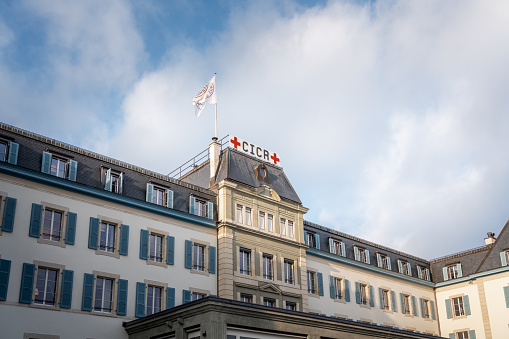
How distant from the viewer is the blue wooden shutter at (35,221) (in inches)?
1303

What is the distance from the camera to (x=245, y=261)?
42969 mm

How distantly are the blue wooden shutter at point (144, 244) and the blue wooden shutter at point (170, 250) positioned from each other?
1626mm

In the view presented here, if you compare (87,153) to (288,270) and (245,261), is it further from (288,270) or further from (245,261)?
(288,270)

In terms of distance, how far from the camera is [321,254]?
50.5 meters

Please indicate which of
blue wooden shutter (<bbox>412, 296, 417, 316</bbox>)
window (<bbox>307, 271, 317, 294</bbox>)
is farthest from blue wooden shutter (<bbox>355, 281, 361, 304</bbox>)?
blue wooden shutter (<bbox>412, 296, 417, 316</bbox>)

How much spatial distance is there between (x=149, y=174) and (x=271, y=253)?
11.6 metres

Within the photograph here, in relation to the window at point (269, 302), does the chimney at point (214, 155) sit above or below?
above

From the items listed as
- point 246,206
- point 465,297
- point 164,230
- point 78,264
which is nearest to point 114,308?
point 78,264

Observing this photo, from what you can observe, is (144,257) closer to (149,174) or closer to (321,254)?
(149,174)

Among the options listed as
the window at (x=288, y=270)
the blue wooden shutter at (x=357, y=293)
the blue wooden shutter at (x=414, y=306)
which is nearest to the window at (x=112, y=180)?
the window at (x=288, y=270)

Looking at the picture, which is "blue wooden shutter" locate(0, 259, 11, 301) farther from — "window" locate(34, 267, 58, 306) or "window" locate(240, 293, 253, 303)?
"window" locate(240, 293, 253, 303)

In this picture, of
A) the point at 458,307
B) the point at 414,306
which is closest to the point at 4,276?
the point at 414,306

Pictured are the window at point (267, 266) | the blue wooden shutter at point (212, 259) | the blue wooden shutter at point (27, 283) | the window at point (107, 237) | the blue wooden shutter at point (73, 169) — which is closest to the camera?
the blue wooden shutter at point (27, 283)

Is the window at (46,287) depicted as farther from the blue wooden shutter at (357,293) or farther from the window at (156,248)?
the blue wooden shutter at (357,293)
